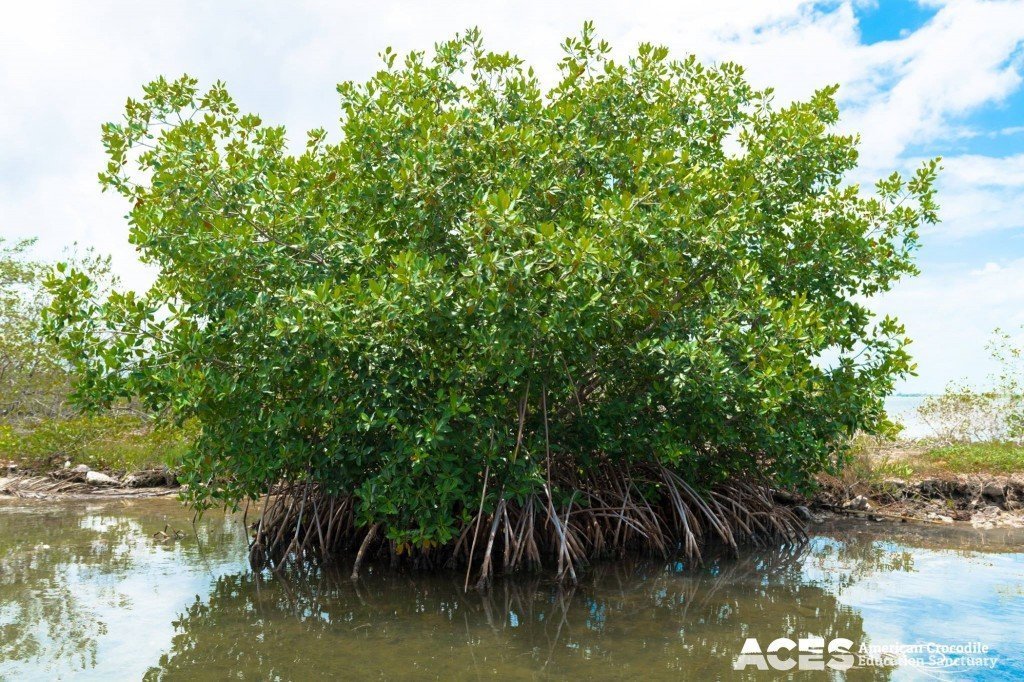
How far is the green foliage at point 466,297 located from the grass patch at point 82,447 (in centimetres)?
704

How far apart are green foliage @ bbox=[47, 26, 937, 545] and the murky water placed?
0.96 m

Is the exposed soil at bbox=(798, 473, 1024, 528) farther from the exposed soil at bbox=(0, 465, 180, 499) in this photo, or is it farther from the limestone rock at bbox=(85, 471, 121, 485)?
the limestone rock at bbox=(85, 471, 121, 485)

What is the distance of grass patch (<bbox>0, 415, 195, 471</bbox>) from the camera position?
569 inches

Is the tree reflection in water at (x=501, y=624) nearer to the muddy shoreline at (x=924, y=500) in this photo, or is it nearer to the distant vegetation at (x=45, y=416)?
the muddy shoreline at (x=924, y=500)

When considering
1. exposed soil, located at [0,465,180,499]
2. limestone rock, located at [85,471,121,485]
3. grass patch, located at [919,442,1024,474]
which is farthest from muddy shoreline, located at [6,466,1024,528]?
limestone rock, located at [85,471,121,485]

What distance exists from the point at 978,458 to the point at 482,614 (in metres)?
8.87

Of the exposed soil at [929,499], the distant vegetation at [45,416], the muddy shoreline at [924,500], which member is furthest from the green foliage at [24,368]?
the exposed soil at [929,499]

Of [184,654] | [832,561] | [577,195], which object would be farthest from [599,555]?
[184,654]

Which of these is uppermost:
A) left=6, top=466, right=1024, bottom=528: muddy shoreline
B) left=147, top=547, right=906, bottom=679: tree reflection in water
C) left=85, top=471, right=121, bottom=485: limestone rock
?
left=85, top=471, right=121, bottom=485: limestone rock

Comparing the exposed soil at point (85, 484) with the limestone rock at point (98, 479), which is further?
the limestone rock at point (98, 479)

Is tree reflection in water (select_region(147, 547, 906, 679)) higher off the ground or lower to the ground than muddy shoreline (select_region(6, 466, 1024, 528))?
lower

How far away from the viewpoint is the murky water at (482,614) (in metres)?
5.57

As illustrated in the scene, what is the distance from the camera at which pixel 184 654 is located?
5.81m

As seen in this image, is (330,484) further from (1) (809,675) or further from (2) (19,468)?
(2) (19,468)
